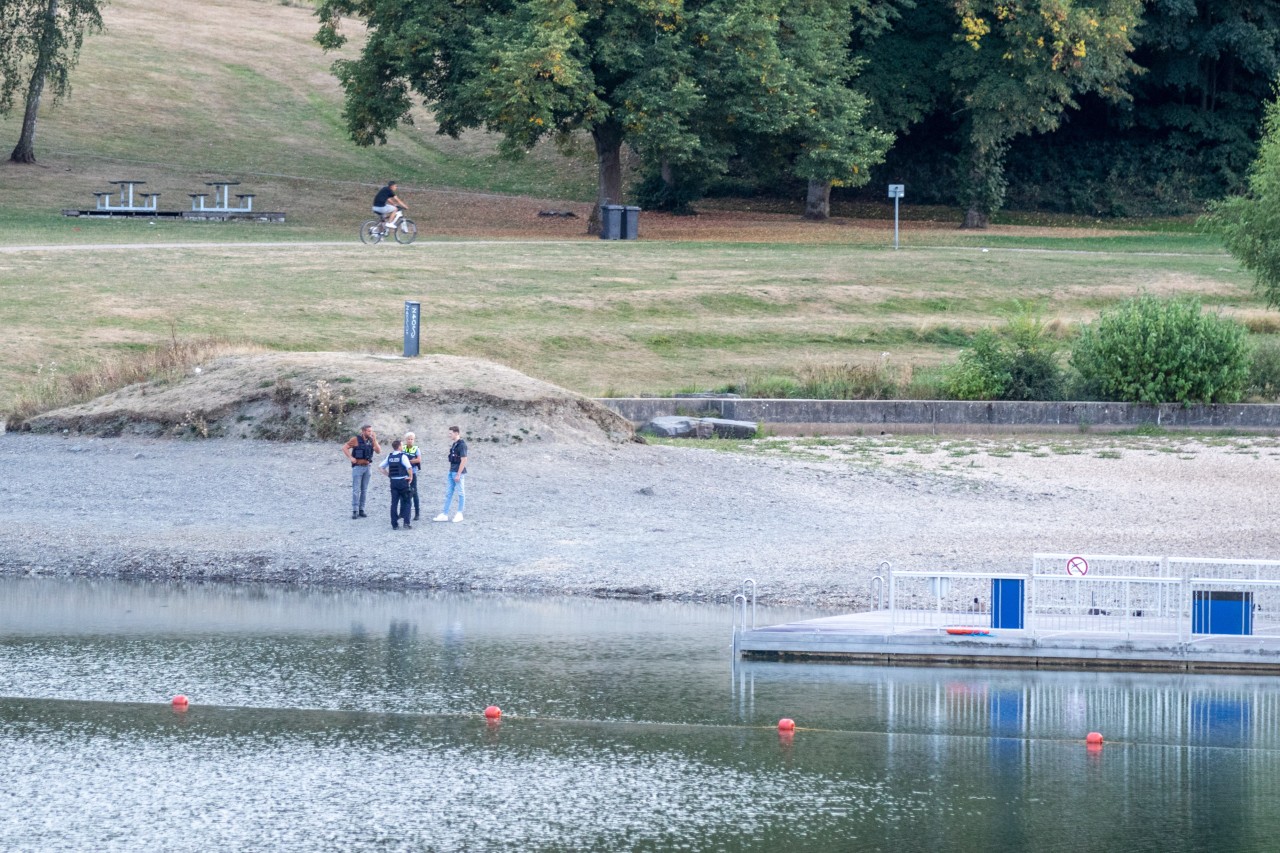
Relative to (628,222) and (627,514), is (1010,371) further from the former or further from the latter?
(628,222)

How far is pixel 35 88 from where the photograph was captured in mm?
66375

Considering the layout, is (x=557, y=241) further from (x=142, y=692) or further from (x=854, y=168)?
(x=142, y=692)

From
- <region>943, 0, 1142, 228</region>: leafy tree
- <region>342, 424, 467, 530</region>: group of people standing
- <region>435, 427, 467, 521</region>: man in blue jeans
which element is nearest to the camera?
<region>342, 424, 467, 530</region>: group of people standing

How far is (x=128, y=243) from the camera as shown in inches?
1884

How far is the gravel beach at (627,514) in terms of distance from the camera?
21203 millimetres

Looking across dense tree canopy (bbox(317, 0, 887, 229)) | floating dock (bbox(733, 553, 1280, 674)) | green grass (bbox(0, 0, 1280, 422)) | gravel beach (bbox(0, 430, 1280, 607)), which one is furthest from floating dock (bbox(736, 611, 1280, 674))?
dense tree canopy (bbox(317, 0, 887, 229))

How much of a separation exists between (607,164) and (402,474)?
122ft

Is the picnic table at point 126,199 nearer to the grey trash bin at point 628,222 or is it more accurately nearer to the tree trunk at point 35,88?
the tree trunk at point 35,88

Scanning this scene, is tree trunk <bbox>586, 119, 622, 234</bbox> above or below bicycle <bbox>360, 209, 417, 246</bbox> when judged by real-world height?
above

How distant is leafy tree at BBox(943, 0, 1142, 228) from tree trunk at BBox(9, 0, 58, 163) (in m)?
33.6

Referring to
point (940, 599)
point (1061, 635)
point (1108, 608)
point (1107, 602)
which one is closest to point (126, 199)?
point (940, 599)

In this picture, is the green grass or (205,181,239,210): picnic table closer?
the green grass

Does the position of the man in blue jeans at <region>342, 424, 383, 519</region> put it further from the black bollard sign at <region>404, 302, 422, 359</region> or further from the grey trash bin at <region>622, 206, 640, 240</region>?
the grey trash bin at <region>622, 206, 640, 240</region>

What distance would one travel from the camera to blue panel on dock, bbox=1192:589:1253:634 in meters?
17.2
